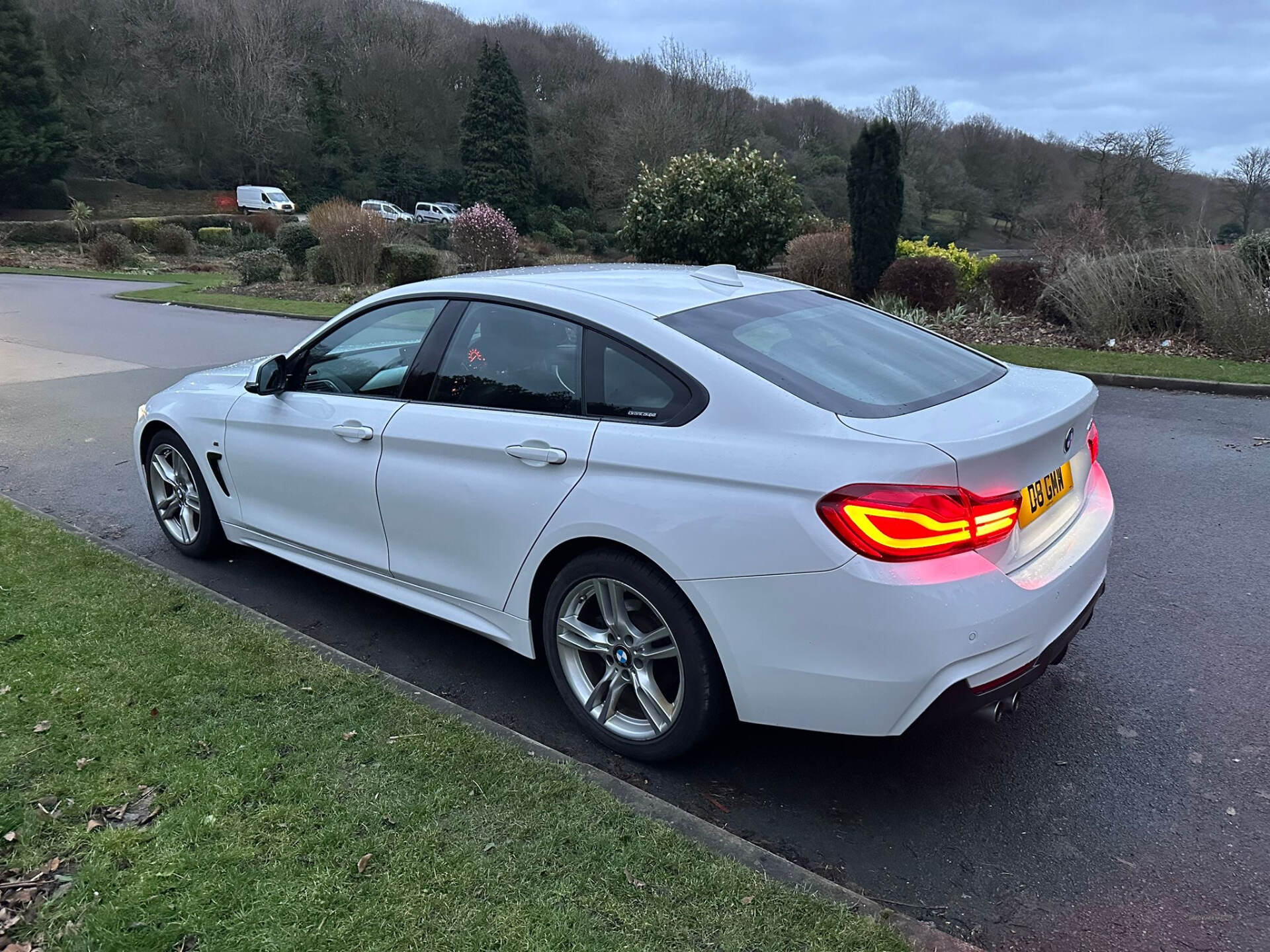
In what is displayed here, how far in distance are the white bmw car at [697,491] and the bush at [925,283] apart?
1179 centimetres

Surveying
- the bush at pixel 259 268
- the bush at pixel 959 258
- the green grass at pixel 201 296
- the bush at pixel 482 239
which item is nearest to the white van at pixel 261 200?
the green grass at pixel 201 296

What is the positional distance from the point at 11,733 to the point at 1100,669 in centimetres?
413

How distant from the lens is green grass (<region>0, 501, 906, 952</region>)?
2279 mm

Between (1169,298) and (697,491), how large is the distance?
12.1 metres

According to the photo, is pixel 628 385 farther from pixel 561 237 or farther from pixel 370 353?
pixel 561 237

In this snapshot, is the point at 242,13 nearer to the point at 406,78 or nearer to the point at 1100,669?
the point at 406,78

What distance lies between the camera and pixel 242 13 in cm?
7094

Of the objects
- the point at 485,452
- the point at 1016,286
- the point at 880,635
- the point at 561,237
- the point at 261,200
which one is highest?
the point at 261,200

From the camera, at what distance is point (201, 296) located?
2291 centimetres

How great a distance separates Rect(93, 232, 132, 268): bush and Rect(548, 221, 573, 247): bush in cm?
2423

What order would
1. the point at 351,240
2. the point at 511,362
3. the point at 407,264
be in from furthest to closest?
the point at 407,264, the point at 351,240, the point at 511,362

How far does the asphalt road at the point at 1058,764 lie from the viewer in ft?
8.22

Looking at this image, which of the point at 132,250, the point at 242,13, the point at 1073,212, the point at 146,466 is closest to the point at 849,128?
the point at 242,13

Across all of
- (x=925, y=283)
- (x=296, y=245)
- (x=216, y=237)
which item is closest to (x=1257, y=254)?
(x=925, y=283)
